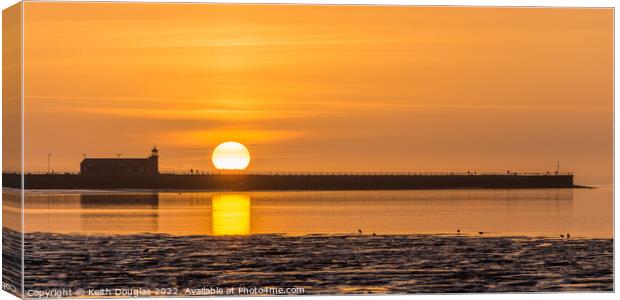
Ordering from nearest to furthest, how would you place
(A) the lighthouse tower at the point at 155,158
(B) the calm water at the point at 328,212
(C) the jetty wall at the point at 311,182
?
(B) the calm water at the point at 328,212 → (A) the lighthouse tower at the point at 155,158 → (C) the jetty wall at the point at 311,182

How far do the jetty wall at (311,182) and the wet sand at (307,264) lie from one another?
2.69 feet

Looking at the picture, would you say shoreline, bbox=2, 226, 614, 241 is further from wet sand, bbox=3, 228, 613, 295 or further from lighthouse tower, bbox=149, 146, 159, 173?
lighthouse tower, bbox=149, 146, 159, 173

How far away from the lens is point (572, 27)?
2095 centimetres

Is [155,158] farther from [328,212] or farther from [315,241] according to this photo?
[328,212]

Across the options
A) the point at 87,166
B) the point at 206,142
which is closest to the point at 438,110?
the point at 206,142

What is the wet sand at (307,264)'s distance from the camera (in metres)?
19.7

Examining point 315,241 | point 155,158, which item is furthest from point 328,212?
point 155,158

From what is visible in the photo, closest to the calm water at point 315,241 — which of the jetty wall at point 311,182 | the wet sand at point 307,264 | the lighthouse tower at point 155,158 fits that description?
the wet sand at point 307,264

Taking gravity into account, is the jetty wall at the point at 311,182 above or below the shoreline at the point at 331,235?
above

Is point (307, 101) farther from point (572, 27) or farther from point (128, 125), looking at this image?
point (572, 27)

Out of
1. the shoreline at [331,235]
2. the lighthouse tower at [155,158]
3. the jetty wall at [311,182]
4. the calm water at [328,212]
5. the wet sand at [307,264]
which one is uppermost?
the lighthouse tower at [155,158]

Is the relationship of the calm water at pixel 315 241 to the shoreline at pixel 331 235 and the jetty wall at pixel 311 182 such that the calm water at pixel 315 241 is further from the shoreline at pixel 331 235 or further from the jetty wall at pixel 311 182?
the jetty wall at pixel 311 182

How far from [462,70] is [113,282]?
5857mm

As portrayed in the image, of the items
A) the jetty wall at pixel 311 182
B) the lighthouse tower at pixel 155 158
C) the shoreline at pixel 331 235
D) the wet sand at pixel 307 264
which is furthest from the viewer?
the jetty wall at pixel 311 182
